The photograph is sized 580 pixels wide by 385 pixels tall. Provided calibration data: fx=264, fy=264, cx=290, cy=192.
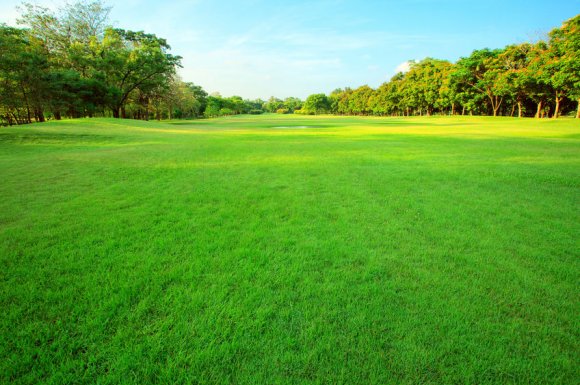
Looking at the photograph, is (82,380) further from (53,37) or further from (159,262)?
(53,37)

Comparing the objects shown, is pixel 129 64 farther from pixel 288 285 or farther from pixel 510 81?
pixel 510 81

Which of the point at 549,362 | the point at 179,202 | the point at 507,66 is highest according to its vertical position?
the point at 507,66

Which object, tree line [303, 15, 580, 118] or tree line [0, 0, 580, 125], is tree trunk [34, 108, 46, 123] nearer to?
tree line [0, 0, 580, 125]

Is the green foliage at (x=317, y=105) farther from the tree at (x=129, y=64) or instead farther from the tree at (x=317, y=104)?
the tree at (x=129, y=64)

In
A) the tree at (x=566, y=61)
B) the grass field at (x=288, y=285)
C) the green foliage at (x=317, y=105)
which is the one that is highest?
the green foliage at (x=317, y=105)

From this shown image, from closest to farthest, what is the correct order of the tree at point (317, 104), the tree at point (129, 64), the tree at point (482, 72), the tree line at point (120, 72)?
the tree line at point (120, 72) < the tree at point (129, 64) < the tree at point (482, 72) < the tree at point (317, 104)

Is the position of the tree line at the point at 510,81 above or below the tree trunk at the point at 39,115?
above

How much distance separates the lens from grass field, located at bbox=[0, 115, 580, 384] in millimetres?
1886

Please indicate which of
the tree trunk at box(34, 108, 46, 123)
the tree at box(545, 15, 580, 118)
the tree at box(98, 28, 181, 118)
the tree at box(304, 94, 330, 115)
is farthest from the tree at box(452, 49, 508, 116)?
the tree at box(304, 94, 330, 115)

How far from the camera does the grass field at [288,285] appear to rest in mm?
1886

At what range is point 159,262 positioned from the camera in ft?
10.1

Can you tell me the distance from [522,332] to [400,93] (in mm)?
81416

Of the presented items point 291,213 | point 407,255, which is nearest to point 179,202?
point 291,213

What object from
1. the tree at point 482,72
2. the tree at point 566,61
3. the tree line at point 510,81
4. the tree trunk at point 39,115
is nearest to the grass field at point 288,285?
the tree at point 566,61
